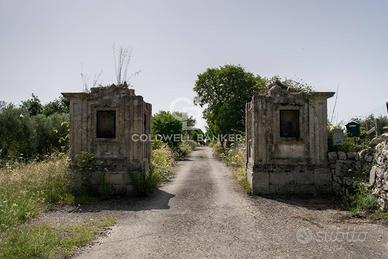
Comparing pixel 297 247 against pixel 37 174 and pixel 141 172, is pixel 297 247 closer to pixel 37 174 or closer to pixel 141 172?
pixel 141 172

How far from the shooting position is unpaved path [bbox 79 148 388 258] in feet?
19.0

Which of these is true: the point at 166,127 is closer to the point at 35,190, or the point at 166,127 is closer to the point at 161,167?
the point at 161,167

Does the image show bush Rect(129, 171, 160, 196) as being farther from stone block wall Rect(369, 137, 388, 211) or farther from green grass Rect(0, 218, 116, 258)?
stone block wall Rect(369, 137, 388, 211)

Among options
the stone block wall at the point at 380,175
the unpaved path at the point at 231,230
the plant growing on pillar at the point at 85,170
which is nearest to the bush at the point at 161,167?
the plant growing on pillar at the point at 85,170

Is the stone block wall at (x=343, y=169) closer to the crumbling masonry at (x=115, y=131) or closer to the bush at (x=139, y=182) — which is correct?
the bush at (x=139, y=182)

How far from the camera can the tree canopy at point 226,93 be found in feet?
87.9

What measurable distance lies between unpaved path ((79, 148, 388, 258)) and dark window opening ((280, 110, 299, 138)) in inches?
86.8

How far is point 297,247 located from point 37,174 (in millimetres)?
8165

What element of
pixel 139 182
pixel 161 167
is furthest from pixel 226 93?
pixel 139 182

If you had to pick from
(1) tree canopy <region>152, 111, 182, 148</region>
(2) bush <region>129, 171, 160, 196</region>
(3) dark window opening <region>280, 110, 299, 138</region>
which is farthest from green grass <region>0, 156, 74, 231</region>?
(1) tree canopy <region>152, 111, 182, 148</region>

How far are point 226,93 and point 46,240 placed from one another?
915 inches

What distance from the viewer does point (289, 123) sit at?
36.3 feet

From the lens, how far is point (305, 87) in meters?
10.7

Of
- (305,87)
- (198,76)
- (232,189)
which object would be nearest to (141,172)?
(232,189)
